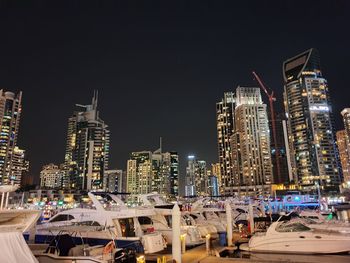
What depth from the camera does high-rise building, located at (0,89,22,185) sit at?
488 feet

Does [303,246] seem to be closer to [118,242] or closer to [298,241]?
[298,241]

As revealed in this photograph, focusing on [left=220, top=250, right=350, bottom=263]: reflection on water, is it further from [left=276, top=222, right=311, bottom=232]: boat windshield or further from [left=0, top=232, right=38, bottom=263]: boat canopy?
[left=0, top=232, right=38, bottom=263]: boat canopy

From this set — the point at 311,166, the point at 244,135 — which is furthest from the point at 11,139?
the point at 311,166

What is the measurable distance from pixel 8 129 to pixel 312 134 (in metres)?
163

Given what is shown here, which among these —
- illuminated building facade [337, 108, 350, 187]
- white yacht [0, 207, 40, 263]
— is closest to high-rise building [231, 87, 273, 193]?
illuminated building facade [337, 108, 350, 187]

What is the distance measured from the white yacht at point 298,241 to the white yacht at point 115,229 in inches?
229

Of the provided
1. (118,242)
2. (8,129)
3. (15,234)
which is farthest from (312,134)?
(15,234)

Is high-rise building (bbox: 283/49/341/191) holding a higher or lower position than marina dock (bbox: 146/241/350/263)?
higher

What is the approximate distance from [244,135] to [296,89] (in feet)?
143

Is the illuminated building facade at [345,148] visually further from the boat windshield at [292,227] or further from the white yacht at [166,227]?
the white yacht at [166,227]

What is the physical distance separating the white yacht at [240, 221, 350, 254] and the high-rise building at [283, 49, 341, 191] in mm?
151476

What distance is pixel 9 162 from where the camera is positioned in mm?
151750

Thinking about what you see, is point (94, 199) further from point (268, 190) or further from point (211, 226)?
point (268, 190)

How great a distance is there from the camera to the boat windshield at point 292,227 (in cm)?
1694
